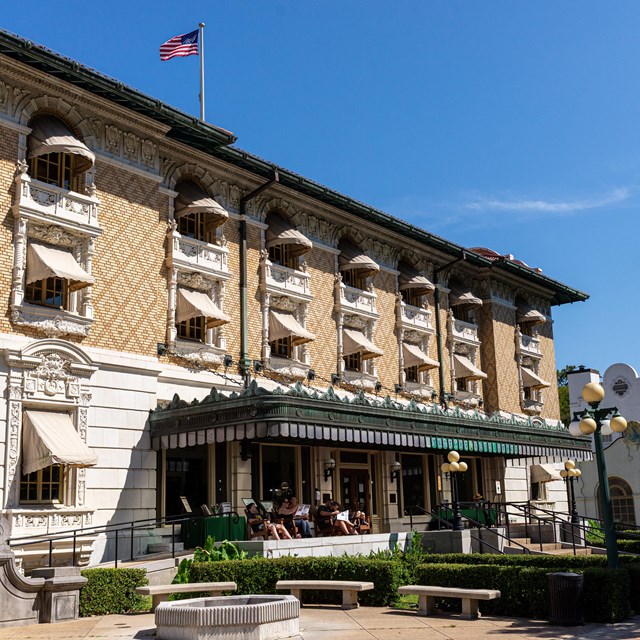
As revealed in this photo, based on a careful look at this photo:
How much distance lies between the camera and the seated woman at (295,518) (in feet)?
73.5

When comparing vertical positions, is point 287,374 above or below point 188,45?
below

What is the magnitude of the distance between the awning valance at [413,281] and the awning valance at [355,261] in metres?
2.37

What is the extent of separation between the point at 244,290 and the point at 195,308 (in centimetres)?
266

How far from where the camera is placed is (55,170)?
22750 millimetres

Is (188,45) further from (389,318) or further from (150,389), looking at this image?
(389,318)

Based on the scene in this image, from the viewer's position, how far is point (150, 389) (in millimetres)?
23391

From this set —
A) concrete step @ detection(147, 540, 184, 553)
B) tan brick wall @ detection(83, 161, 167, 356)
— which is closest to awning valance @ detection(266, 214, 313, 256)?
tan brick wall @ detection(83, 161, 167, 356)

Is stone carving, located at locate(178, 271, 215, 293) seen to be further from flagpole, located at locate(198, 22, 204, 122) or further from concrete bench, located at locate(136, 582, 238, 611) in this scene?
concrete bench, located at locate(136, 582, 238, 611)

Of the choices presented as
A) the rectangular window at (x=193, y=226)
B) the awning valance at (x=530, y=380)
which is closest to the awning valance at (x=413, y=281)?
the awning valance at (x=530, y=380)

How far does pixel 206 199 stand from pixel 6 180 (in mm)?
6269

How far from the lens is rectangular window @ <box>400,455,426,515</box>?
106 feet

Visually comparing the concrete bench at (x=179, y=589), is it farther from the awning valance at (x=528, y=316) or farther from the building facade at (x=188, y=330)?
the awning valance at (x=528, y=316)

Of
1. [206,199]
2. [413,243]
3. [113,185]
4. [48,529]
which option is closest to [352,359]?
[413,243]

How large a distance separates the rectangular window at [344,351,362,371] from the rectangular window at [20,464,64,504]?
12.6 meters
